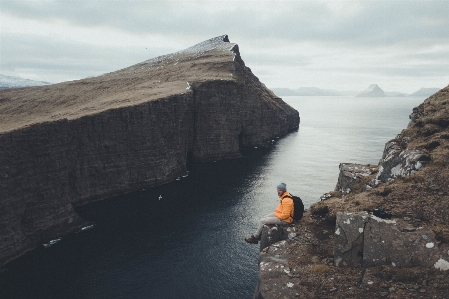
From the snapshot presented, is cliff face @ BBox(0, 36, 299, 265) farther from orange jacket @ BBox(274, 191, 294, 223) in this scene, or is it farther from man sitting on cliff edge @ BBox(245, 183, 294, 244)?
orange jacket @ BBox(274, 191, 294, 223)

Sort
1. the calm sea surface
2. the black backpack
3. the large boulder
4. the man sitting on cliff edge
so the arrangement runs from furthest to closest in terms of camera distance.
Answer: the calm sea surface, the large boulder, the black backpack, the man sitting on cliff edge

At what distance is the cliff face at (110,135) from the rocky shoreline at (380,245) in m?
43.0

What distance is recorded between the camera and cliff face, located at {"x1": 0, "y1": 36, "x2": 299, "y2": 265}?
150 feet

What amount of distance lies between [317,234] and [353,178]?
9.27 metres

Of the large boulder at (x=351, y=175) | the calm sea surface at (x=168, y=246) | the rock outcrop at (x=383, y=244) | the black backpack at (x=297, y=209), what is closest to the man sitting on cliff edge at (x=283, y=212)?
the black backpack at (x=297, y=209)

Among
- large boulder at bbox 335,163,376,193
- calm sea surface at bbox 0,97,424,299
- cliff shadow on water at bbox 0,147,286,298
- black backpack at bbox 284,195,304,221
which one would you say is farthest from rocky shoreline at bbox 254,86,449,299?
cliff shadow on water at bbox 0,147,286,298

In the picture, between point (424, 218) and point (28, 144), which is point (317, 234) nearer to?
point (424, 218)

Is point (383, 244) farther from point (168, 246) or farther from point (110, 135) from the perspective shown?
point (110, 135)

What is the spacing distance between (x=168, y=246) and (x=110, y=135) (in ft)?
109

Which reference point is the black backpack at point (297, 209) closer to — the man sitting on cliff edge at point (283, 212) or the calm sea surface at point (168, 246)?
the man sitting on cliff edge at point (283, 212)

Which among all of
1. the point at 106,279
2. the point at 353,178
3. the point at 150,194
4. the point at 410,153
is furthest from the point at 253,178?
the point at 410,153

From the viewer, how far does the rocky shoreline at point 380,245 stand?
13047 mm

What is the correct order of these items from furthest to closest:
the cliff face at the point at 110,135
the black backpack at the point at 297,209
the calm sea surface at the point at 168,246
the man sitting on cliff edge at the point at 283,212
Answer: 1. the cliff face at the point at 110,135
2. the calm sea surface at the point at 168,246
3. the black backpack at the point at 297,209
4. the man sitting on cliff edge at the point at 283,212

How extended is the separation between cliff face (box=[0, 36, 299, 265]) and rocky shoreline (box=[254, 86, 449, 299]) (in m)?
43.0
